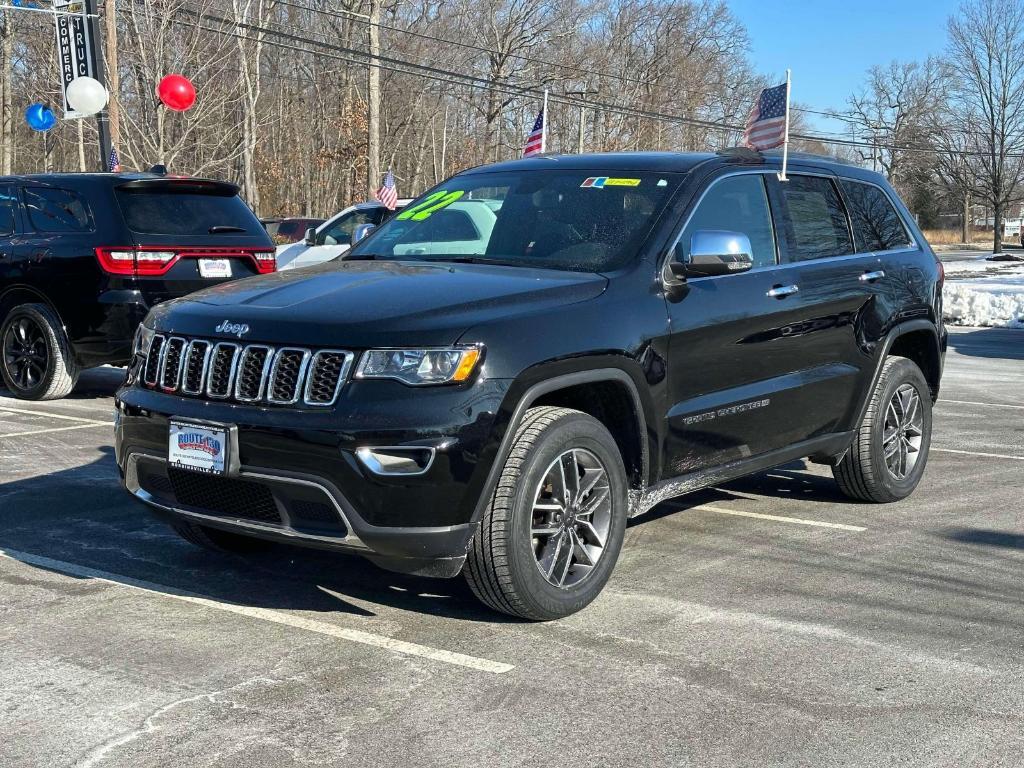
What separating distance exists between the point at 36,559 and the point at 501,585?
2323 mm

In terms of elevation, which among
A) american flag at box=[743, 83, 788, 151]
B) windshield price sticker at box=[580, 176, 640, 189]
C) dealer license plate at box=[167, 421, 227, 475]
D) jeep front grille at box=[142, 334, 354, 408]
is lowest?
dealer license plate at box=[167, 421, 227, 475]

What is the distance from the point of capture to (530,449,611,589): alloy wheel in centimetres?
448

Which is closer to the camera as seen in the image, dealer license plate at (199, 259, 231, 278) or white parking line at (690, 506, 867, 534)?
white parking line at (690, 506, 867, 534)

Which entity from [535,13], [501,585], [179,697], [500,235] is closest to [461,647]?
[501,585]

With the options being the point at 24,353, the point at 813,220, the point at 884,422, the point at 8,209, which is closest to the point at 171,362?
the point at 813,220

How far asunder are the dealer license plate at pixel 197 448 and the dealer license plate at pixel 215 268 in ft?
19.2

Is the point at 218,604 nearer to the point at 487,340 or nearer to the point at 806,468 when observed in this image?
the point at 487,340

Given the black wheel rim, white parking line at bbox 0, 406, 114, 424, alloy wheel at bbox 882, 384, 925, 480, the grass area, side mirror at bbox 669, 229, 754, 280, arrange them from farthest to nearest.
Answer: the grass area, the black wheel rim, white parking line at bbox 0, 406, 114, 424, alloy wheel at bbox 882, 384, 925, 480, side mirror at bbox 669, 229, 754, 280

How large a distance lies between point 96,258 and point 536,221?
5533mm

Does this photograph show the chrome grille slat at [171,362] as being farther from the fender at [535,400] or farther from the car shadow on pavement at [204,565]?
the fender at [535,400]

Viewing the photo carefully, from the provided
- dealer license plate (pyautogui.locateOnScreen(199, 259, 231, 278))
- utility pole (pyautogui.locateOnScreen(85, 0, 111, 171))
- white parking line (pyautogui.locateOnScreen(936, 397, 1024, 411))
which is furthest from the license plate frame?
utility pole (pyautogui.locateOnScreen(85, 0, 111, 171))

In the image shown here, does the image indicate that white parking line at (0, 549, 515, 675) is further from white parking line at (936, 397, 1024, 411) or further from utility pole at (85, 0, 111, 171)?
utility pole at (85, 0, 111, 171)

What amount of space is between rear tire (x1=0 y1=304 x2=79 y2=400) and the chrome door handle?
660 centimetres

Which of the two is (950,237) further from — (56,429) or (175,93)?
(56,429)
